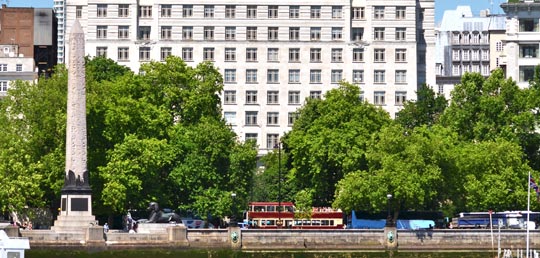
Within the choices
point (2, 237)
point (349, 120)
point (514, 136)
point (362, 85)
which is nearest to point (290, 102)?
point (362, 85)

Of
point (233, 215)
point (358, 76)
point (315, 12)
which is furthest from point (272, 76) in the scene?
point (233, 215)

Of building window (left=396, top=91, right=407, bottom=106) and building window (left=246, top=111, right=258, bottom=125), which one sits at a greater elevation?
building window (left=396, top=91, right=407, bottom=106)

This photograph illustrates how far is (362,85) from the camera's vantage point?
19600cm

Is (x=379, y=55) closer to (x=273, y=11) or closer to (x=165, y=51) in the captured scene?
(x=273, y=11)

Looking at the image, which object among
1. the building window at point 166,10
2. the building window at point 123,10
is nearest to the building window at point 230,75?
the building window at point 166,10

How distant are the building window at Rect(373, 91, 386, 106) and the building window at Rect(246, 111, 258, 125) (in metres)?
13.6

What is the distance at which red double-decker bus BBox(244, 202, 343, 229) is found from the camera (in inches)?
6004

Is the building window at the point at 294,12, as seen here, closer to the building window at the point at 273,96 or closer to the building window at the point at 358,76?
the building window at the point at 273,96

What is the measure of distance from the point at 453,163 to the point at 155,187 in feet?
83.8

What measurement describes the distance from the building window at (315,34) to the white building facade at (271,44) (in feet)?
0.37

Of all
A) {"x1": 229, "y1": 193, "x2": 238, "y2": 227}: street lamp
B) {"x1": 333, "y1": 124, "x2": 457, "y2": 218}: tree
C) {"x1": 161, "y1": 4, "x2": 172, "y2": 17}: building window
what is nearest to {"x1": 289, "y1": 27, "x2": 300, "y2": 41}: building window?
{"x1": 161, "y1": 4, "x2": 172, "y2": 17}: building window

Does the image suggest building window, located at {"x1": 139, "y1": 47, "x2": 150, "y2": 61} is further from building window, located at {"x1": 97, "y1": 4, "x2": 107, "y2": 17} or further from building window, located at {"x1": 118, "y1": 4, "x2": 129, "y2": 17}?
building window, located at {"x1": 97, "y1": 4, "x2": 107, "y2": 17}

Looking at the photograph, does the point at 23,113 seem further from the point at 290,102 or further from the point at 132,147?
the point at 290,102

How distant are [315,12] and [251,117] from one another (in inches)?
552
